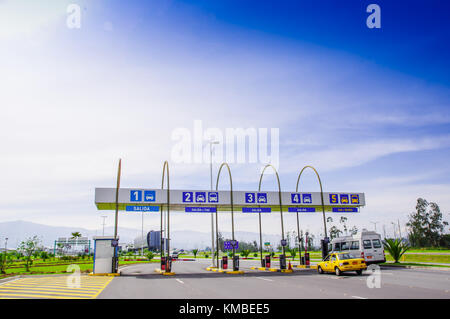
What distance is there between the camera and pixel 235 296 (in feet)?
42.4

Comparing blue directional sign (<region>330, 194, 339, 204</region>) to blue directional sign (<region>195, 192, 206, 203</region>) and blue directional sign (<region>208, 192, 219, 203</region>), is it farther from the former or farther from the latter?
blue directional sign (<region>195, 192, 206, 203</region>)

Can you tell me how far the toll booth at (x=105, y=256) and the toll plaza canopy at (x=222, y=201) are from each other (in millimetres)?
4202

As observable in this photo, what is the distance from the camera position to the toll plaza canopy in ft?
102

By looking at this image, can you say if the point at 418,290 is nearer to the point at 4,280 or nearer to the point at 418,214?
the point at 4,280

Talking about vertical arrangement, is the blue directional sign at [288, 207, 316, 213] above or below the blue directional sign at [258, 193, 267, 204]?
below

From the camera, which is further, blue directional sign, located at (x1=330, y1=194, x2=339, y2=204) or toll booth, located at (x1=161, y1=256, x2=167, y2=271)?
blue directional sign, located at (x1=330, y1=194, x2=339, y2=204)

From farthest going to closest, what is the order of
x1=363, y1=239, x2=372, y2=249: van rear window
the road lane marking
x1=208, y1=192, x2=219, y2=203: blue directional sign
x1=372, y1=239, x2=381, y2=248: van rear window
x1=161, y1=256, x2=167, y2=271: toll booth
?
1. x1=208, y1=192, x2=219, y2=203: blue directional sign
2. x1=372, y1=239, x2=381, y2=248: van rear window
3. x1=363, y1=239, x2=372, y2=249: van rear window
4. x1=161, y1=256, x2=167, y2=271: toll booth
5. the road lane marking

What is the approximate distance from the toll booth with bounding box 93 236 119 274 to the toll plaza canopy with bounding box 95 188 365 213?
13.8ft

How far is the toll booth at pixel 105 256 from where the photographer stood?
25953mm

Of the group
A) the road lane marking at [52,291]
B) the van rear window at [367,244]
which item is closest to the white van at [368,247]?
the van rear window at [367,244]

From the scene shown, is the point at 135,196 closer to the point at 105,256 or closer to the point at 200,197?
the point at 200,197

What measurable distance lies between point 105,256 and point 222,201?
39.2 ft

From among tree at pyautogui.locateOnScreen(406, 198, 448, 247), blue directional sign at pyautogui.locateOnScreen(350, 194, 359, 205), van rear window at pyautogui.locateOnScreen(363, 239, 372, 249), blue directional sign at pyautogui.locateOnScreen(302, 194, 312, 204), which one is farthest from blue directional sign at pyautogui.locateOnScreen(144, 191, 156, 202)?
tree at pyautogui.locateOnScreen(406, 198, 448, 247)
